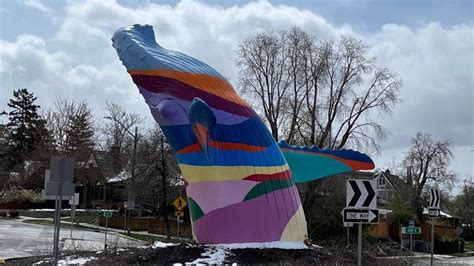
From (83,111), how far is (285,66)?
124 ft

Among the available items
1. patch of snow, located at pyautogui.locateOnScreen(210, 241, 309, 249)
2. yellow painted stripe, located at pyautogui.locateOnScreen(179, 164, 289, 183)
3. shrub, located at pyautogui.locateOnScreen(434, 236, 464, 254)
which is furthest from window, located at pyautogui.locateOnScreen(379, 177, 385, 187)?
yellow painted stripe, located at pyautogui.locateOnScreen(179, 164, 289, 183)

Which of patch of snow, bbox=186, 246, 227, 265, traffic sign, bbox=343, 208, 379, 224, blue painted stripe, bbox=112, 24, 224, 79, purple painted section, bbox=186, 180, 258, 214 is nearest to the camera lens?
traffic sign, bbox=343, 208, 379, 224

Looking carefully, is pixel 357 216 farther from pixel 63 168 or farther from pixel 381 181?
pixel 381 181

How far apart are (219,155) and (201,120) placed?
1.17 meters

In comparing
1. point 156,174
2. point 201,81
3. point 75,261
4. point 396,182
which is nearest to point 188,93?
point 201,81

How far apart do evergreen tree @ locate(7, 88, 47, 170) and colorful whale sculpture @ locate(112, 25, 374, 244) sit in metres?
61.5

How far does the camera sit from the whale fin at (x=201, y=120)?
14.4 m

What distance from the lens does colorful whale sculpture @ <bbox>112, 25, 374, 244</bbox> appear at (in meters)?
15.4

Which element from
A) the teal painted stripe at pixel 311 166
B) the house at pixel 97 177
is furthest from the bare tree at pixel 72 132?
the teal painted stripe at pixel 311 166

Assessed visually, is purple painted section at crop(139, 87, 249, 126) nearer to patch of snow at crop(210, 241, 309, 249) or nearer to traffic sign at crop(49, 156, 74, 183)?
patch of snow at crop(210, 241, 309, 249)

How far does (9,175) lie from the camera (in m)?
74.4

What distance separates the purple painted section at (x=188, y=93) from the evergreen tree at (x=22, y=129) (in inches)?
2422

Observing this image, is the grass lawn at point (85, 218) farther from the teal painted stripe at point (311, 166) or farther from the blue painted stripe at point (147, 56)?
the blue painted stripe at point (147, 56)

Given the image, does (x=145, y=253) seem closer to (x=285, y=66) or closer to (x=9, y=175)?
(x=285, y=66)
